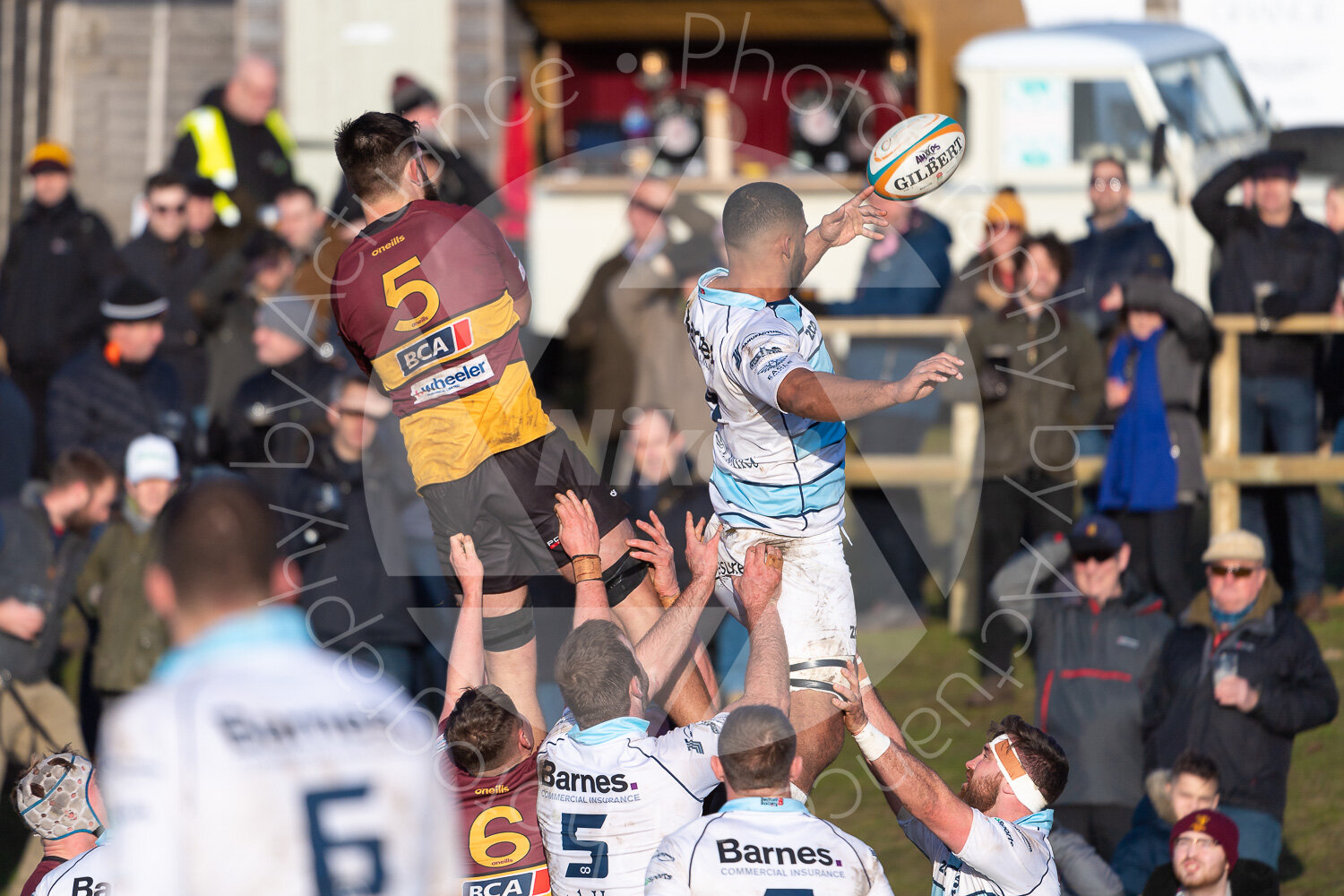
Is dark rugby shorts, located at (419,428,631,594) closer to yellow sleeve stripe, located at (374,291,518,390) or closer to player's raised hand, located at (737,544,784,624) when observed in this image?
yellow sleeve stripe, located at (374,291,518,390)

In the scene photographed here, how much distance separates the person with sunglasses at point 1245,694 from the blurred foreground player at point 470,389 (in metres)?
2.62

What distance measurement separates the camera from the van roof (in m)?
13.6

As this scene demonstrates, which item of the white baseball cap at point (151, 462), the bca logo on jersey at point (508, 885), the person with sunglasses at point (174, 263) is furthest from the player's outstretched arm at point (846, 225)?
the person with sunglasses at point (174, 263)

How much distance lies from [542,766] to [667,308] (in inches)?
225

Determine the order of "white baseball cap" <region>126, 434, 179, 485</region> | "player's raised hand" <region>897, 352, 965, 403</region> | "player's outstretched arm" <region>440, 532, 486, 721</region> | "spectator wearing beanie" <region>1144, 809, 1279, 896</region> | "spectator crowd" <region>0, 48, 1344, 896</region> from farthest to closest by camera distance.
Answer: "white baseball cap" <region>126, 434, 179, 485</region>
"spectator crowd" <region>0, 48, 1344, 896</region>
"spectator wearing beanie" <region>1144, 809, 1279, 896</region>
"player's outstretched arm" <region>440, 532, 486, 721</region>
"player's raised hand" <region>897, 352, 965, 403</region>

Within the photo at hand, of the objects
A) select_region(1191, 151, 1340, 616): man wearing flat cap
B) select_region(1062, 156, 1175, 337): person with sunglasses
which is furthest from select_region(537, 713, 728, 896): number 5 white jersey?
select_region(1191, 151, 1340, 616): man wearing flat cap

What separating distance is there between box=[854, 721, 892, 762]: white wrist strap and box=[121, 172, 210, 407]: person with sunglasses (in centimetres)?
718

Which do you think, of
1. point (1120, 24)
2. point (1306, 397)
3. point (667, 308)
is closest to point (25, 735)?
point (667, 308)

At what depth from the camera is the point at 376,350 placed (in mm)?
5926

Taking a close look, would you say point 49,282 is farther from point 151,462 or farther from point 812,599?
point 812,599

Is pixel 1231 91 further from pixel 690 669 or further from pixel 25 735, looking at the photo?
pixel 25 735

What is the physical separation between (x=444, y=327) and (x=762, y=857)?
233cm

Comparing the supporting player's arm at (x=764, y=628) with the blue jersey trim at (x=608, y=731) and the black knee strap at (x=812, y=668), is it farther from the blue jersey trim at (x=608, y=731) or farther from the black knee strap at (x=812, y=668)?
the blue jersey trim at (x=608, y=731)

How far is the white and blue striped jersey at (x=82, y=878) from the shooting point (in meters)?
5.04
